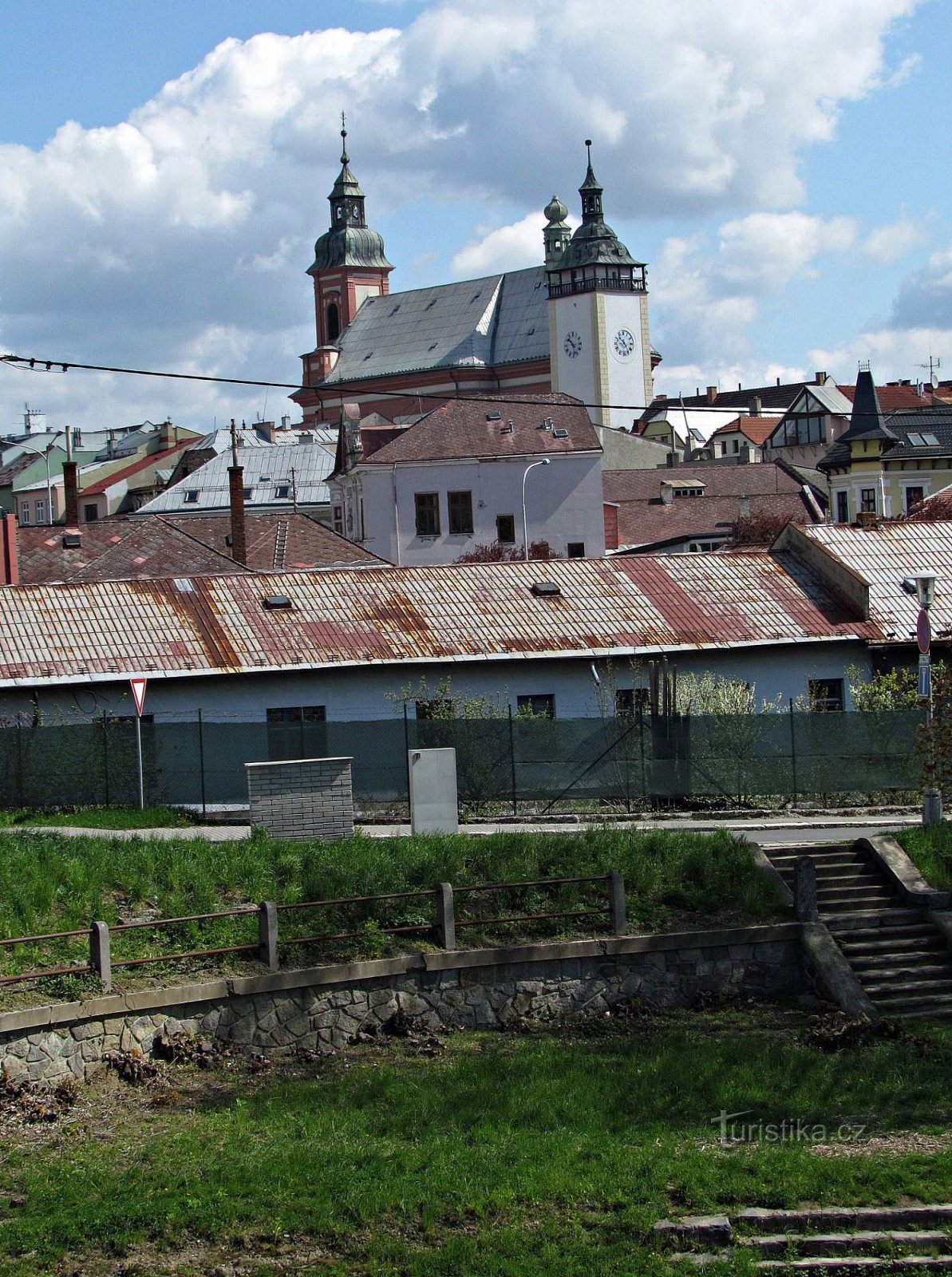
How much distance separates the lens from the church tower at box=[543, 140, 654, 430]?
126 m

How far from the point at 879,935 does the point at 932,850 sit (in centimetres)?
191

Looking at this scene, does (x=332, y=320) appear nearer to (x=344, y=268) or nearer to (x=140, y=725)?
(x=344, y=268)

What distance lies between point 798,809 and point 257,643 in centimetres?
1015

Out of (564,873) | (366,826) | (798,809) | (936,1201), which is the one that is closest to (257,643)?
(366,826)

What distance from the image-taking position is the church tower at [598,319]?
4978 inches

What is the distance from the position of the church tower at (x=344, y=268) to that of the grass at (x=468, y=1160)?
14323cm

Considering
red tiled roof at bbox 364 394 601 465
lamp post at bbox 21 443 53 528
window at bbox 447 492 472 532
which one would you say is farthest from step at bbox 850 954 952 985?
lamp post at bbox 21 443 53 528

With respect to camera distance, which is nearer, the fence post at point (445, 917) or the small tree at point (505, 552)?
the fence post at point (445, 917)

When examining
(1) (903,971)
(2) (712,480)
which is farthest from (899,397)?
(1) (903,971)

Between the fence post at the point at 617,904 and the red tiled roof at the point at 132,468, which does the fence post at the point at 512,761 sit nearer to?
the fence post at the point at 617,904

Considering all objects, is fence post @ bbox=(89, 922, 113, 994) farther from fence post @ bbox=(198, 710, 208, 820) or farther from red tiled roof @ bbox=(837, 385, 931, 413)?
red tiled roof @ bbox=(837, 385, 931, 413)

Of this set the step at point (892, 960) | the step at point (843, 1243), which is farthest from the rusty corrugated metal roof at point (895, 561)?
the step at point (843, 1243)

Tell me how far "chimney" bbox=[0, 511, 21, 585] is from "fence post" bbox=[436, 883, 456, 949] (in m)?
21.0

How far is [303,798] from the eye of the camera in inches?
809
